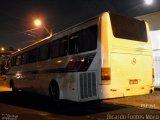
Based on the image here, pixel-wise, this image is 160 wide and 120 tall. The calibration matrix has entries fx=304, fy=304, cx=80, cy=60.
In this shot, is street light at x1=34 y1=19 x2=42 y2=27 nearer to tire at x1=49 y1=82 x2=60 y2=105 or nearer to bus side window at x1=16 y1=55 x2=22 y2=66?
bus side window at x1=16 y1=55 x2=22 y2=66

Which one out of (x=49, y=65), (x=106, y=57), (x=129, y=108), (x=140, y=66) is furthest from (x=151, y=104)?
(x=49, y=65)

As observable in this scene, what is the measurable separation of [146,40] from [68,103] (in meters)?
5.11

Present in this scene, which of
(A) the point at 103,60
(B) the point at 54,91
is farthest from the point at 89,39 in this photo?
(B) the point at 54,91

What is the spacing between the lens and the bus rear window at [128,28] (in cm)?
1138

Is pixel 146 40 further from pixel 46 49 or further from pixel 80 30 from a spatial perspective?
pixel 46 49

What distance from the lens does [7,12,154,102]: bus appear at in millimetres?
10852

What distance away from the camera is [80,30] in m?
12.2

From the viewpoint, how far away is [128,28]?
1195 cm

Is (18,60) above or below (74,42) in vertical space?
below

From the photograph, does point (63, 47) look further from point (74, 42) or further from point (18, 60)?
point (18, 60)

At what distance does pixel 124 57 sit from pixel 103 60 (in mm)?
1044

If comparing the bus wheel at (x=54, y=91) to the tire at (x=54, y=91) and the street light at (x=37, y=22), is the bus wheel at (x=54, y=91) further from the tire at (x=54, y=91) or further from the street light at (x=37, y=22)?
the street light at (x=37, y=22)

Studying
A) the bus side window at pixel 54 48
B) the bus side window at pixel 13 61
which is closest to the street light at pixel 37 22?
the bus side window at pixel 13 61

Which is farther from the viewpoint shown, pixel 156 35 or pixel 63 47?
pixel 156 35
